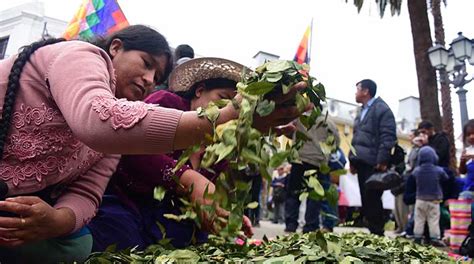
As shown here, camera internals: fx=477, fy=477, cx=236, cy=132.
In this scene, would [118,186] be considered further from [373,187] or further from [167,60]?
[373,187]

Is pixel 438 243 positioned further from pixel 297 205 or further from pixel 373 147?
pixel 297 205

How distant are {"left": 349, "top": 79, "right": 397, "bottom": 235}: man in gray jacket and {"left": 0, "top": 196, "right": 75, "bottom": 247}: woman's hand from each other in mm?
3701

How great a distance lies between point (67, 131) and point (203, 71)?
38.4 inches

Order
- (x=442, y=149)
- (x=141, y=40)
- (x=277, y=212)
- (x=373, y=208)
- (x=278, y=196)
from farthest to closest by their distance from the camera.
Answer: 1. (x=277, y=212)
2. (x=278, y=196)
3. (x=442, y=149)
4. (x=373, y=208)
5. (x=141, y=40)

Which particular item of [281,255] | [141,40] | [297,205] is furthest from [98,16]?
[281,255]

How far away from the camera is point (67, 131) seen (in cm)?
133

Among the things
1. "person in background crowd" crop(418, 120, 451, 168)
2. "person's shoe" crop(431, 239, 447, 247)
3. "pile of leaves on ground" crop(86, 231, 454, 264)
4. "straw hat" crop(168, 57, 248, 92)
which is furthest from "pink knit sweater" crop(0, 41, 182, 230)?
"person in background crowd" crop(418, 120, 451, 168)

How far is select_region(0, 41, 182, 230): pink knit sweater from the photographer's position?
1.08 m

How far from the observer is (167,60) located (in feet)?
5.83

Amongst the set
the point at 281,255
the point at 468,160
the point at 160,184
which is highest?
the point at 468,160

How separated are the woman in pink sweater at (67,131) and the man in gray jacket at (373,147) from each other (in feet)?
11.3

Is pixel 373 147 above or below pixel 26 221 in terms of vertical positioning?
above

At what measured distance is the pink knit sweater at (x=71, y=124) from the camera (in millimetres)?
1077

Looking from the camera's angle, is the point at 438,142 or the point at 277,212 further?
the point at 277,212
